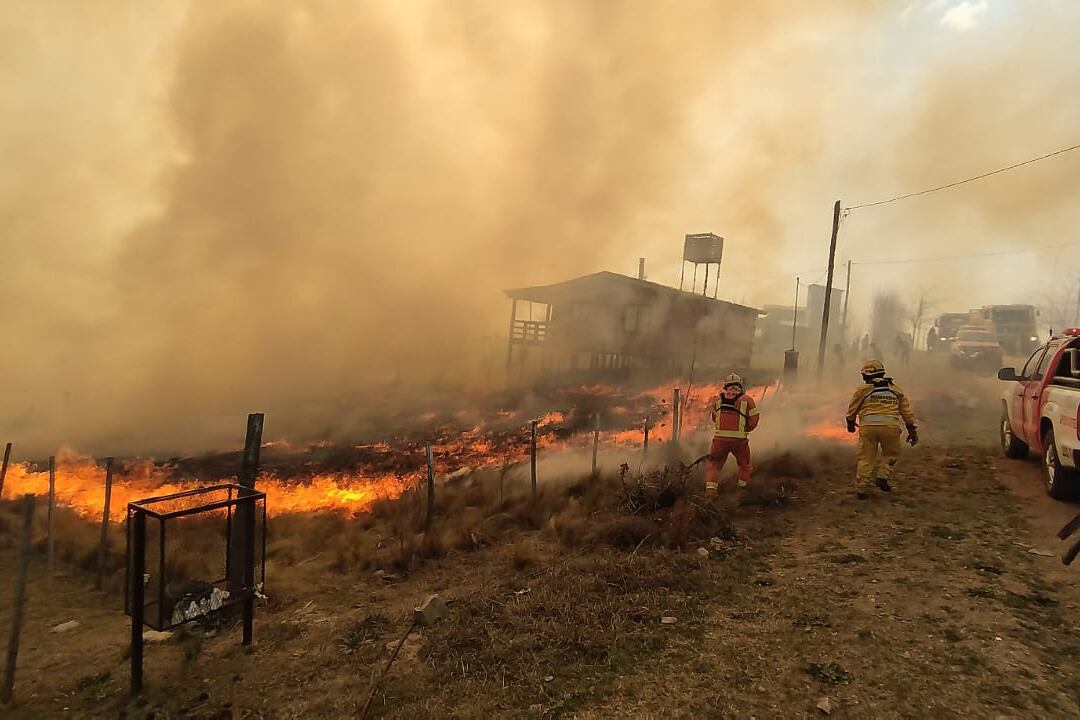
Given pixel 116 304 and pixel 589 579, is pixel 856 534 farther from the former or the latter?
pixel 116 304

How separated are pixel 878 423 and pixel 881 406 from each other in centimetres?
22

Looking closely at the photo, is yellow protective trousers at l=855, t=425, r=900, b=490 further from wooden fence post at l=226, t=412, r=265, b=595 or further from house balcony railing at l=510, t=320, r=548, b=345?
house balcony railing at l=510, t=320, r=548, b=345

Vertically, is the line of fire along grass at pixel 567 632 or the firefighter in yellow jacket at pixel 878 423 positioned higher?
the firefighter in yellow jacket at pixel 878 423

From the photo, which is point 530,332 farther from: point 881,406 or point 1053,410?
point 1053,410

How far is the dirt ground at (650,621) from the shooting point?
3.42 meters

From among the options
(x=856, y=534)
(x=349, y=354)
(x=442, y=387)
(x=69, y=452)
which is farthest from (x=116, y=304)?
(x=856, y=534)

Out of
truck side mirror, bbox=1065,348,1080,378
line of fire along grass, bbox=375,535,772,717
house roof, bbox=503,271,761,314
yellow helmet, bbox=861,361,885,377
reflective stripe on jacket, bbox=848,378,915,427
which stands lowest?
line of fire along grass, bbox=375,535,772,717

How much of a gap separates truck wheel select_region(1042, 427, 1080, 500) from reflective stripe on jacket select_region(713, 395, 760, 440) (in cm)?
314

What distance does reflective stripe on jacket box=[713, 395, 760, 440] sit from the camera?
24.3ft

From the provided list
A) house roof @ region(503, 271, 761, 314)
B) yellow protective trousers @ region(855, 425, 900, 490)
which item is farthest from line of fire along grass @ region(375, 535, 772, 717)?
house roof @ region(503, 271, 761, 314)

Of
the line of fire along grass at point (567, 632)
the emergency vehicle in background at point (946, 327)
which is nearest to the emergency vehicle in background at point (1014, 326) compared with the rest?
the emergency vehicle in background at point (946, 327)

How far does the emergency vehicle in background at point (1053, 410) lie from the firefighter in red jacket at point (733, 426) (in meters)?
3.06

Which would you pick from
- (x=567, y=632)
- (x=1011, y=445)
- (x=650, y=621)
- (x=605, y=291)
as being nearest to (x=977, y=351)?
(x=605, y=291)

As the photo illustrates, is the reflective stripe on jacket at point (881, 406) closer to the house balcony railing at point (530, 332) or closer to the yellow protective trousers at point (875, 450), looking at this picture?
the yellow protective trousers at point (875, 450)
